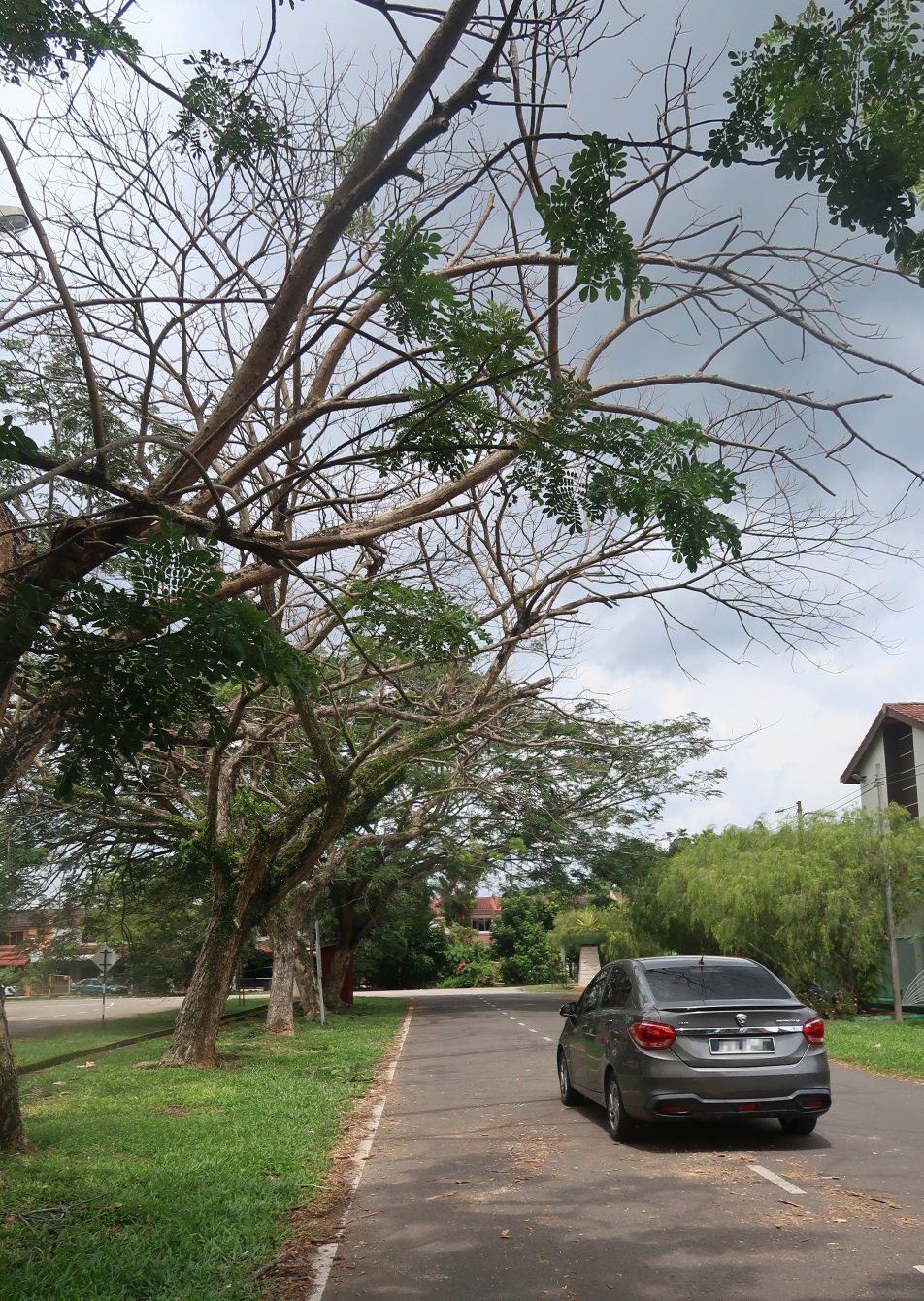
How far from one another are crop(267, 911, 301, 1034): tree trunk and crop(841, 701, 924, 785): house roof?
18545mm

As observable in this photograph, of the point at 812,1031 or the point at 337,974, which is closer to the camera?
the point at 812,1031

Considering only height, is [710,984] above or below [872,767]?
below

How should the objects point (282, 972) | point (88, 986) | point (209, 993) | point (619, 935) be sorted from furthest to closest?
point (619, 935) → point (88, 986) → point (282, 972) → point (209, 993)

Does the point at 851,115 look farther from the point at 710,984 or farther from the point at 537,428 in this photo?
the point at 710,984

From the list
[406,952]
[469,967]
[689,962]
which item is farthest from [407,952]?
[689,962]

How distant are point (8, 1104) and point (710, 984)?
5.77m

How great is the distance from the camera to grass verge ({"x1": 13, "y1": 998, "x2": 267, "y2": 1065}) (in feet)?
74.6

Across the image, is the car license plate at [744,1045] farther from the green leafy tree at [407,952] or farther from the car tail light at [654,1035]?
the green leafy tree at [407,952]

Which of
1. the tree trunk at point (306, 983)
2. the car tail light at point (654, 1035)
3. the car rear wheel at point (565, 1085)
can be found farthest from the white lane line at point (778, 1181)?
the tree trunk at point (306, 983)

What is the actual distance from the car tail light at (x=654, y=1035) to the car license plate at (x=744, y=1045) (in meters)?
0.33

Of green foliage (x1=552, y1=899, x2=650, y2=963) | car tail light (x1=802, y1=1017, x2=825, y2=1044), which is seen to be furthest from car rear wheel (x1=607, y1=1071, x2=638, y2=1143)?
green foliage (x1=552, y1=899, x2=650, y2=963)

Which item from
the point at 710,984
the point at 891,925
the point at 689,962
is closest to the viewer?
the point at 710,984

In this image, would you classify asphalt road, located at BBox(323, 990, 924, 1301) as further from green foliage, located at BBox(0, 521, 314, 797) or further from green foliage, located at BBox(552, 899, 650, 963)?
green foliage, located at BBox(552, 899, 650, 963)

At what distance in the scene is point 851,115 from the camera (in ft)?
16.9
